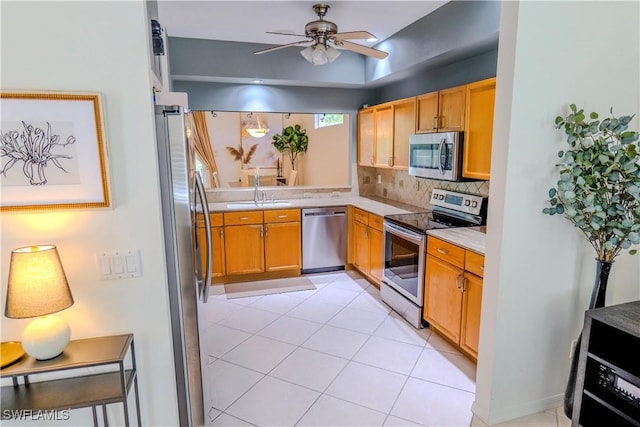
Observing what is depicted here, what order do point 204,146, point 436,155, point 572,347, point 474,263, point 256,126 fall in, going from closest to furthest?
1. point 572,347
2. point 474,263
3. point 436,155
4. point 204,146
5. point 256,126

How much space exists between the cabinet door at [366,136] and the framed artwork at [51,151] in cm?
353

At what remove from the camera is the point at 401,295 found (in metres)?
3.51

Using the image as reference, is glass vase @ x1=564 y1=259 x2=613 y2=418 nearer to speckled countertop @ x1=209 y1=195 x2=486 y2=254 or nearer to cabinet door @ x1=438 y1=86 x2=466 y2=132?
speckled countertop @ x1=209 y1=195 x2=486 y2=254

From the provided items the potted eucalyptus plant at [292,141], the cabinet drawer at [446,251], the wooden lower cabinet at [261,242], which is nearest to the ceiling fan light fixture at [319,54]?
the cabinet drawer at [446,251]

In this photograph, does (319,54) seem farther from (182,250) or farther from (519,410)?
(519,410)

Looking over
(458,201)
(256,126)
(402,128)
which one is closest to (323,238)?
(402,128)

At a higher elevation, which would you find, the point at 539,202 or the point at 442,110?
the point at 442,110

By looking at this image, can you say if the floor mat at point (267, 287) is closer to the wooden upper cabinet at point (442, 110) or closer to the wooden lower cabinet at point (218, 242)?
the wooden lower cabinet at point (218, 242)

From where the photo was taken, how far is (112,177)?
4.91ft

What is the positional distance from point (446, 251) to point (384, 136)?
1894mm

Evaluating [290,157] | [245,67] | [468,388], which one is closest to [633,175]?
[468,388]

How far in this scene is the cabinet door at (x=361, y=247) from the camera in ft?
14.1

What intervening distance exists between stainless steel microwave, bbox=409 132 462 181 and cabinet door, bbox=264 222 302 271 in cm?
153

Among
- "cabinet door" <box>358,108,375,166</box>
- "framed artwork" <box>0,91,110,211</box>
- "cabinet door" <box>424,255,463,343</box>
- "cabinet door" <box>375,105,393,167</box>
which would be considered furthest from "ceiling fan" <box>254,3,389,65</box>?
"framed artwork" <box>0,91,110,211</box>
